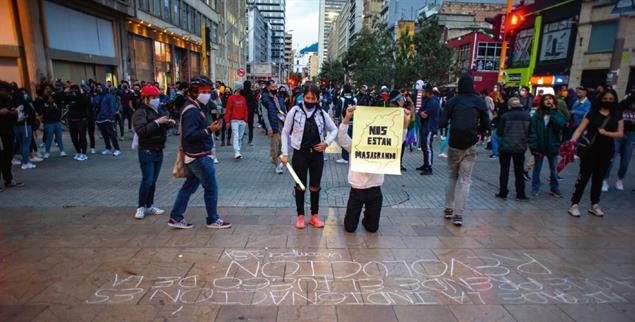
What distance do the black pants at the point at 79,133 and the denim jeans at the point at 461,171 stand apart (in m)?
9.61

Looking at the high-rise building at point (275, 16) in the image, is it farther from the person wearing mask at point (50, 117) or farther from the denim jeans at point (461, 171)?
the denim jeans at point (461, 171)

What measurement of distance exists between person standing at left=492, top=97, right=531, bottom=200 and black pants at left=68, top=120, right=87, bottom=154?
34.0 ft

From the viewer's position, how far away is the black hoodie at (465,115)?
5559 mm

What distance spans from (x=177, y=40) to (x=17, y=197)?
3326 cm

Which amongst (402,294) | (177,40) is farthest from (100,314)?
(177,40)

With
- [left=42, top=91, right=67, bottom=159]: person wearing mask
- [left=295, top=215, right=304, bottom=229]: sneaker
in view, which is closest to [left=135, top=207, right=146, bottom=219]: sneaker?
[left=295, top=215, right=304, bottom=229]: sneaker

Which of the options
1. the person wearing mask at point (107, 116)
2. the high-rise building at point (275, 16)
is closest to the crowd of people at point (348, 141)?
the person wearing mask at point (107, 116)

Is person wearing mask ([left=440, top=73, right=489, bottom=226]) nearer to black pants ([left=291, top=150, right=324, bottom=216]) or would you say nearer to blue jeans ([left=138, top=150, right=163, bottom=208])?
black pants ([left=291, top=150, right=324, bottom=216])

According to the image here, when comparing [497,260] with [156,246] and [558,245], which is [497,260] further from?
[156,246]

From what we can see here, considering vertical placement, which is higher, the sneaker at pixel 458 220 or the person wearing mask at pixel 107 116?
the person wearing mask at pixel 107 116

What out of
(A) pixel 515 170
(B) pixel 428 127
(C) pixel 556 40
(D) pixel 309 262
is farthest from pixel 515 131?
(C) pixel 556 40

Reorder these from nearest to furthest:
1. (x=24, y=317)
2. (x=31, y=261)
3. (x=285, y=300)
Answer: (x=24, y=317)
(x=285, y=300)
(x=31, y=261)

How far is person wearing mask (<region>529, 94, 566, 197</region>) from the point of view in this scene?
7.16 m

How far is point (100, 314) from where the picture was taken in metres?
3.34
